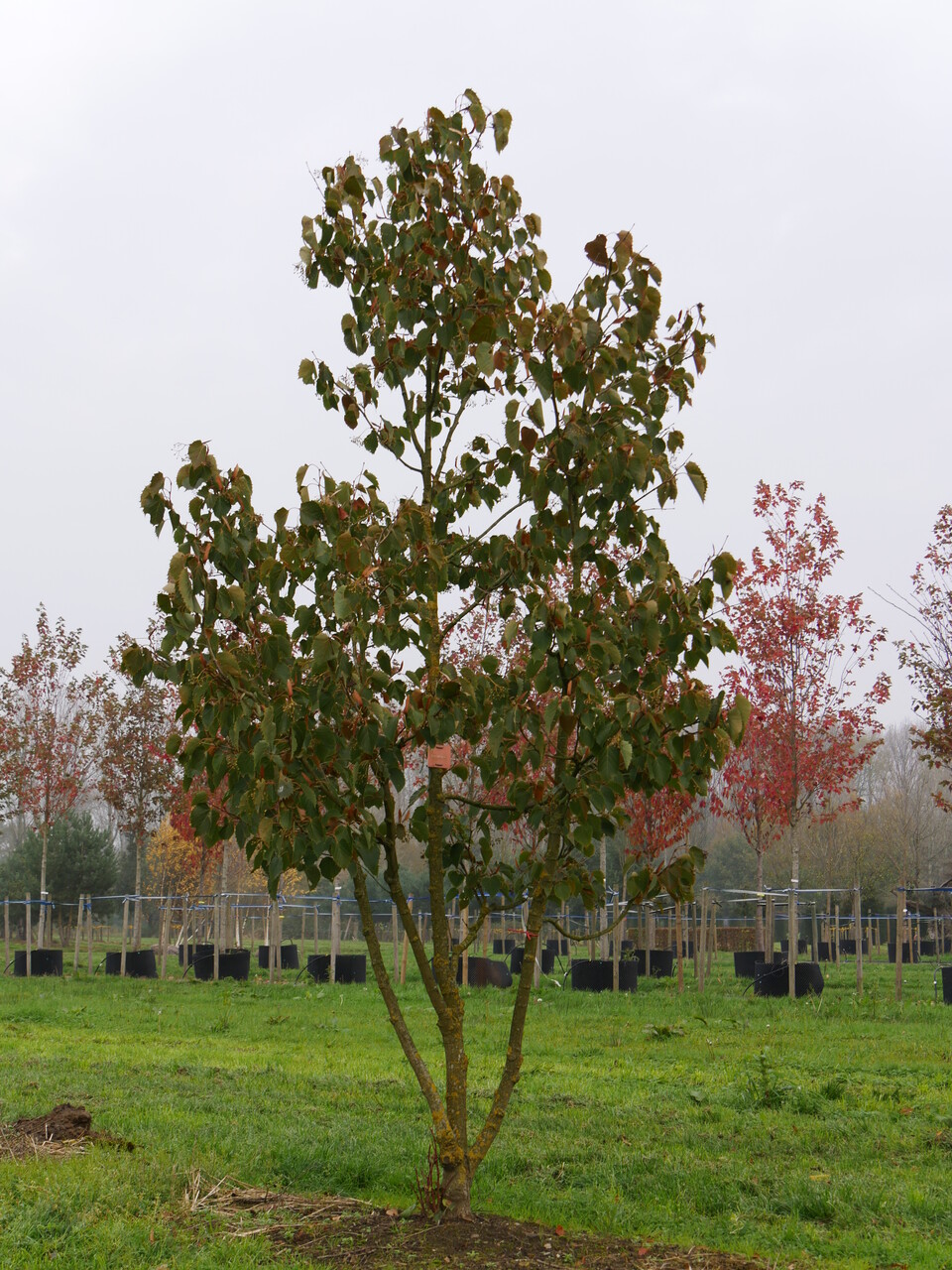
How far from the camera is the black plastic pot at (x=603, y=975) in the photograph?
17750 mm

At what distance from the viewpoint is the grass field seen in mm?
5047

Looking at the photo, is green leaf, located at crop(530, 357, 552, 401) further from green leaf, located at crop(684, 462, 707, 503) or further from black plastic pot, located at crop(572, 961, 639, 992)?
black plastic pot, located at crop(572, 961, 639, 992)

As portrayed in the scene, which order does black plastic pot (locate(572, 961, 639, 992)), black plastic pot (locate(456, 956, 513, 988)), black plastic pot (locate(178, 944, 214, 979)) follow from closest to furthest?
black plastic pot (locate(572, 961, 639, 992))
black plastic pot (locate(456, 956, 513, 988))
black plastic pot (locate(178, 944, 214, 979))

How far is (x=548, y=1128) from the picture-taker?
726cm

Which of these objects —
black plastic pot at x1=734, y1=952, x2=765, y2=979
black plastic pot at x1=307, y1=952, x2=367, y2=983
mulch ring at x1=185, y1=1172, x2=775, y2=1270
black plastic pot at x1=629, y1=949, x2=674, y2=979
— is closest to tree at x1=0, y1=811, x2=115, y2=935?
black plastic pot at x1=307, y1=952, x2=367, y2=983

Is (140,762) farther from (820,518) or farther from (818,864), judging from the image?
(818,864)

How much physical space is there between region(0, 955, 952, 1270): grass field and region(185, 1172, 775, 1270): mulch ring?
18 centimetres

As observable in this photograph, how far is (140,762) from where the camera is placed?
23.7 metres

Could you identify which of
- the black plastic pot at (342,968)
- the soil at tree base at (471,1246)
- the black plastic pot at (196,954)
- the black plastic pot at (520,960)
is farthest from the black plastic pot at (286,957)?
the soil at tree base at (471,1246)

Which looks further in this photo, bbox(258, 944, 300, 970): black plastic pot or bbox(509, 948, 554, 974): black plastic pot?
bbox(258, 944, 300, 970): black plastic pot

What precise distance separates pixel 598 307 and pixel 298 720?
7.30 ft

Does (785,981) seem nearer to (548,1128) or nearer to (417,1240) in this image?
(548,1128)

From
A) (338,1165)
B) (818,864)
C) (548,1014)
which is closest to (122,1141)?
(338,1165)

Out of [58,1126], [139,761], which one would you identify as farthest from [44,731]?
[58,1126]
